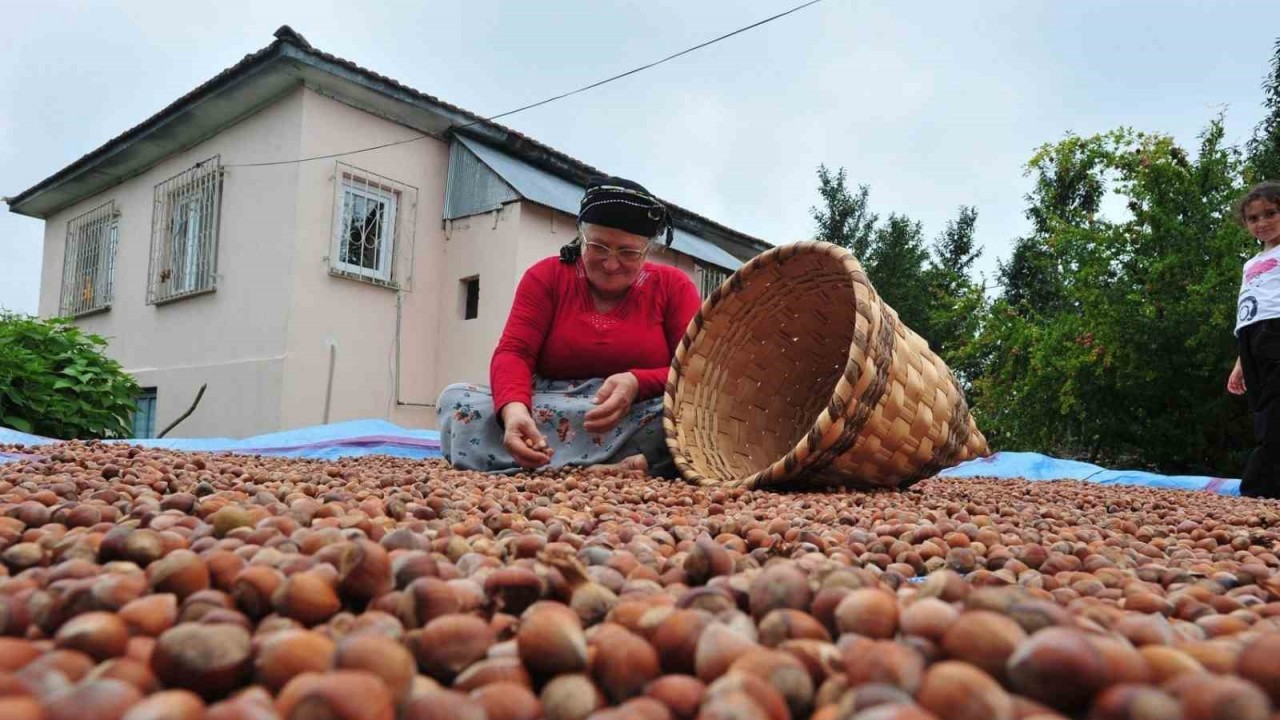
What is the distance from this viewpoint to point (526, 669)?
2.31 feet

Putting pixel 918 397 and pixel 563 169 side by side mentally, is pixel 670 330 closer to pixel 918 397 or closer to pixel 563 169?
pixel 918 397

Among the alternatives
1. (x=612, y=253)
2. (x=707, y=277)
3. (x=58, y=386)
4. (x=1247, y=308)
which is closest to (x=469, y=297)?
(x=707, y=277)

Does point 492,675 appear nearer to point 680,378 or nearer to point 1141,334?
point 680,378

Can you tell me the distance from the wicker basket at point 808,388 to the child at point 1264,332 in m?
1.26

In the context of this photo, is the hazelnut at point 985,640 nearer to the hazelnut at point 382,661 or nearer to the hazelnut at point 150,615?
the hazelnut at point 382,661

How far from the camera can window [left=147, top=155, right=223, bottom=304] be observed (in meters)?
7.07

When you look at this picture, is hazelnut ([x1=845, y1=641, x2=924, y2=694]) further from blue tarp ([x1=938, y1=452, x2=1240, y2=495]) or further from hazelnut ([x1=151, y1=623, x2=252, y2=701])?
blue tarp ([x1=938, y1=452, x2=1240, y2=495])

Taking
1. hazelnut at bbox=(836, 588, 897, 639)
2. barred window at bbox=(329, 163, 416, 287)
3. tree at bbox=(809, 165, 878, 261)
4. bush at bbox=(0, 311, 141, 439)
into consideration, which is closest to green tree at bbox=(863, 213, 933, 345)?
tree at bbox=(809, 165, 878, 261)

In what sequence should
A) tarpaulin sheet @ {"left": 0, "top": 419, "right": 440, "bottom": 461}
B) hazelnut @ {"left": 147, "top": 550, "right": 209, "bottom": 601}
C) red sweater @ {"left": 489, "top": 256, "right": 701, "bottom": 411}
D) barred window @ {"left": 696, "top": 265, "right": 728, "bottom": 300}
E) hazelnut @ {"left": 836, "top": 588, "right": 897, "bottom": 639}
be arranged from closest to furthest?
hazelnut @ {"left": 836, "top": 588, "right": 897, "bottom": 639} → hazelnut @ {"left": 147, "top": 550, "right": 209, "bottom": 601} → red sweater @ {"left": 489, "top": 256, "right": 701, "bottom": 411} → tarpaulin sheet @ {"left": 0, "top": 419, "right": 440, "bottom": 461} → barred window @ {"left": 696, "top": 265, "right": 728, "bottom": 300}

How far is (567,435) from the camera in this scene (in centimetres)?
297

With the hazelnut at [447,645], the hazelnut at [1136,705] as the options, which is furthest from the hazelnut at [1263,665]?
the hazelnut at [447,645]

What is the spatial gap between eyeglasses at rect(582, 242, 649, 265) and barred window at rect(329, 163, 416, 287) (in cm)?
409

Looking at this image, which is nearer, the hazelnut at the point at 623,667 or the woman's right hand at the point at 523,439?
the hazelnut at the point at 623,667

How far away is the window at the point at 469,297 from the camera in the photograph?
716cm
